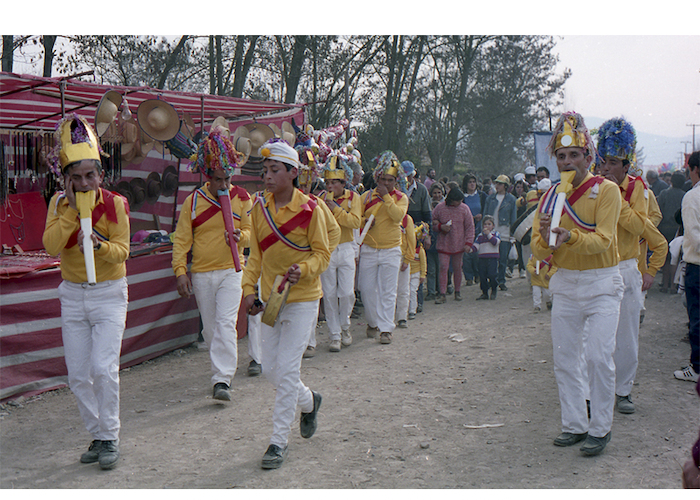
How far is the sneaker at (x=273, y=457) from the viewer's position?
13.8 ft

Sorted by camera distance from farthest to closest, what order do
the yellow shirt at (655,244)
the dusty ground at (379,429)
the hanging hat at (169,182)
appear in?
the hanging hat at (169,182) → the yellow shirt at (655,244) → the dusty ground at (379,429)

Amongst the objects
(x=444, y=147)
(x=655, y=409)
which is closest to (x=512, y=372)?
(x=655, y=409)

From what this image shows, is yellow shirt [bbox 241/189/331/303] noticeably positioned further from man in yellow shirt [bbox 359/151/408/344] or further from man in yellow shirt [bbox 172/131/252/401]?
man in yellow shirt [bbox 359/151/408/344]

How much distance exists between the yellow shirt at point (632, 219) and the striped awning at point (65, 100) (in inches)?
211

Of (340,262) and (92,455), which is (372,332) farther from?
(92,455)

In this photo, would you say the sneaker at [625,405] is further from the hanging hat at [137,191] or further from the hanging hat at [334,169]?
the hanging hat at [137,191]

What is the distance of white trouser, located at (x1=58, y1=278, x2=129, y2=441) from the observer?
4.28 m

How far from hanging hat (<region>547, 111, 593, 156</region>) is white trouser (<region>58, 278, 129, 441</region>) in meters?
3.25

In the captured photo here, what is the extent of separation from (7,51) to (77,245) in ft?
35.4

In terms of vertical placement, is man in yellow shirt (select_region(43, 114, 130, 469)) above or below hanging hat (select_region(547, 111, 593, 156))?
below

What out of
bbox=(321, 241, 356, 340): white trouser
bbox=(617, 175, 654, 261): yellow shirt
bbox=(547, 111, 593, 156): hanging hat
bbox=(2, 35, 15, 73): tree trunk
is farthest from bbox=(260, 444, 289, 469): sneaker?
bbox=(2, 35, 15, 73): tree trunk

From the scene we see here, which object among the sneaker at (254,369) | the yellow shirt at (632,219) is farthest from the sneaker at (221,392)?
the yellow shirt at (632,219)

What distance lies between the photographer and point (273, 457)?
423 centimetres

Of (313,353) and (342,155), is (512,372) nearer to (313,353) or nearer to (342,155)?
(313,353)
